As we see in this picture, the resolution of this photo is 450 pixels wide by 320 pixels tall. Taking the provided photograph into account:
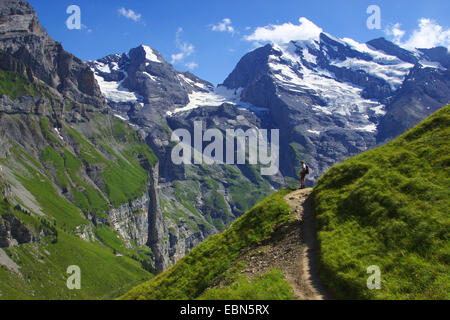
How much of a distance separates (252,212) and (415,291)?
16943 millimetres

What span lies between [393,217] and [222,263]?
13491 mm

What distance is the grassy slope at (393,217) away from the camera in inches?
768

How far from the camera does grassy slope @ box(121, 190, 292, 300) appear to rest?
2505 cm

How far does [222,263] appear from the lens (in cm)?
2811

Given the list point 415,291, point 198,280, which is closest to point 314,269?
point 415,291
